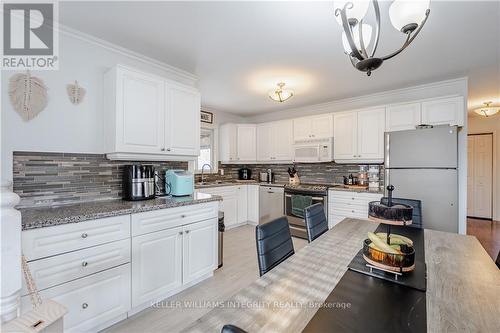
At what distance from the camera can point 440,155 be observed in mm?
2906

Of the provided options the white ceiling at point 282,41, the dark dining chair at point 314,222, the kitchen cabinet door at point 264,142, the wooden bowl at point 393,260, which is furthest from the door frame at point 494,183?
the wooden bowl at point 393,260

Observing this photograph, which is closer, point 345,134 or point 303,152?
point 345,134

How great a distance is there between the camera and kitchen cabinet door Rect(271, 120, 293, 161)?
181 inches

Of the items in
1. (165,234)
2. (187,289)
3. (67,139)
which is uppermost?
(67,139)

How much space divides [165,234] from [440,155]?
3401 mm

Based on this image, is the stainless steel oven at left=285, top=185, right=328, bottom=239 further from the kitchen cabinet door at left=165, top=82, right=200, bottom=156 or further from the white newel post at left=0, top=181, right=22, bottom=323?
the white newel post at left=0, top=181, right=22, bottom=323

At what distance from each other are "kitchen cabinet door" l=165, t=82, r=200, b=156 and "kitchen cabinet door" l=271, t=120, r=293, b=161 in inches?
91.1

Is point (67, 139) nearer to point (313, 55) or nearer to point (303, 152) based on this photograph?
point (313, 55)

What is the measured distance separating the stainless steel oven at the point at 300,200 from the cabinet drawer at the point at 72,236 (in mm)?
2811

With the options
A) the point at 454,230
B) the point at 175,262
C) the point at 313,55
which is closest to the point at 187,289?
the point at 175,262

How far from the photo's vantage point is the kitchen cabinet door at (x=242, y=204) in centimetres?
464

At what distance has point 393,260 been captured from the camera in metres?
1.08

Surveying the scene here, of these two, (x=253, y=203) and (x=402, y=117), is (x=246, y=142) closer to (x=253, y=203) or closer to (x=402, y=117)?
(x=253, y=203)

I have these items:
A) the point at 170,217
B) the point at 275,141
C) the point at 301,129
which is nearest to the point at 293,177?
the point at 275,141
